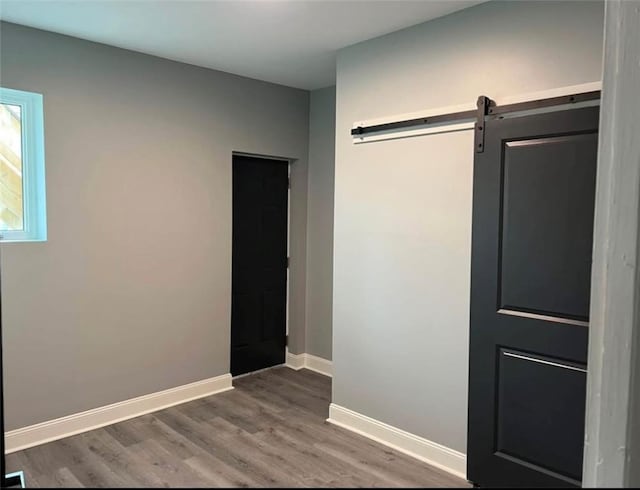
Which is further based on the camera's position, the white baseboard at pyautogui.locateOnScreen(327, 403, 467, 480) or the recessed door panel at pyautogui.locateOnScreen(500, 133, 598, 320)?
the white baseboard at pyautogui.locateOnScreen(327, 403, 467, 480)

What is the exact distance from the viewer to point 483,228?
209 cm

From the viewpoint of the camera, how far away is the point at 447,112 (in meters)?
2.76

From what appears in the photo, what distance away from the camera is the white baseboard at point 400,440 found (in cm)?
268

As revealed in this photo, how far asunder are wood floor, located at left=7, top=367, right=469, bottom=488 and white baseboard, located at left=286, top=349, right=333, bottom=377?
12cm

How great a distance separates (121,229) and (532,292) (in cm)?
277

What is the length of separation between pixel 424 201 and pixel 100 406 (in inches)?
105

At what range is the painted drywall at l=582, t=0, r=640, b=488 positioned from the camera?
0.95m

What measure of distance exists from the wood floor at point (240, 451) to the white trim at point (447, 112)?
5.89 ft

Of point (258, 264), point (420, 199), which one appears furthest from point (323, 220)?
point (420, 199)

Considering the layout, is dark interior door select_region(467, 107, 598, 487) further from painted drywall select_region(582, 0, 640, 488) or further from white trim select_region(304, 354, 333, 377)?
white trim select_region(304, 354, 333, 377)

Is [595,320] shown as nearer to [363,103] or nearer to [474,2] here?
[474,2]

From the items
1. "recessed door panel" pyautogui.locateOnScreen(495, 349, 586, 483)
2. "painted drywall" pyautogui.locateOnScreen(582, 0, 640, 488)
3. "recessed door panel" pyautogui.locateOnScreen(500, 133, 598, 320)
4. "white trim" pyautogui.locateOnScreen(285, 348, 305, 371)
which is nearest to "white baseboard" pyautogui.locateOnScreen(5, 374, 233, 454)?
"white trim" pyautogui.locateOnScreen(285, 348, 305, 371)

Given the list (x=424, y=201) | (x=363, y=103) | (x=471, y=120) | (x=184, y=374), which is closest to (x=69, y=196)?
(x=184, y=374)

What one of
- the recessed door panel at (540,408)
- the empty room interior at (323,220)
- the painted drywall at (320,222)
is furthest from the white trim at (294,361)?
the recessed door panel at (540,408)
